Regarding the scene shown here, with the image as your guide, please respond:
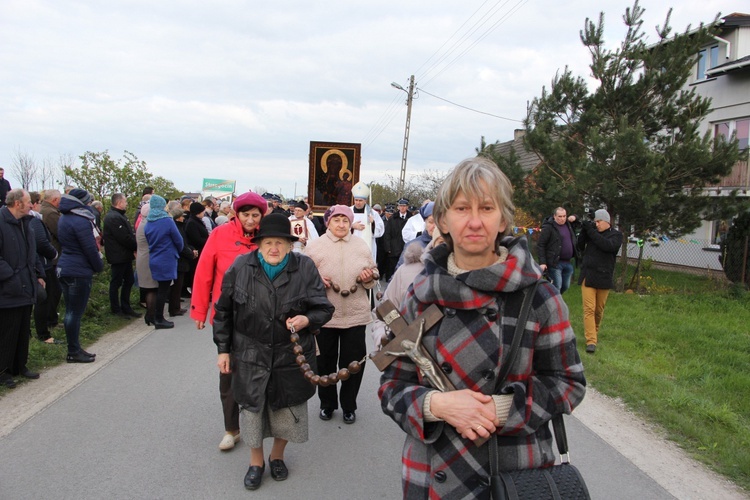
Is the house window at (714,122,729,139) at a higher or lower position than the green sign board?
higher

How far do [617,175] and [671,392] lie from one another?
23.2 ft

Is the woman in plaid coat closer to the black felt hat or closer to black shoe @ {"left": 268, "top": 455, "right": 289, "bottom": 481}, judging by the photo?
the black felt hat

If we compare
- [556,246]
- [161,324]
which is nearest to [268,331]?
[161,324]

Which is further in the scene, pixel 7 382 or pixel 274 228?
pixel 7 382

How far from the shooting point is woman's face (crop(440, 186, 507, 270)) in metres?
1.79

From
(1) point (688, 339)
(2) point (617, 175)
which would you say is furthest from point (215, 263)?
(2) point (617, 175)

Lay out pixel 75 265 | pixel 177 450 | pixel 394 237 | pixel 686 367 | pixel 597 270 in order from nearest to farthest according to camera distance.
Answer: pixel 177 450 < pixel 75 265 < pixel 686 367 < pixel 597 270 < pixel 394 237

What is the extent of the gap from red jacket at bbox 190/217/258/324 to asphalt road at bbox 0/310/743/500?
1.10m

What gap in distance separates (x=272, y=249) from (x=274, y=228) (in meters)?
0.15

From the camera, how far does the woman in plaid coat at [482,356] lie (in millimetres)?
1718

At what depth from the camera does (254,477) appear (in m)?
3.75

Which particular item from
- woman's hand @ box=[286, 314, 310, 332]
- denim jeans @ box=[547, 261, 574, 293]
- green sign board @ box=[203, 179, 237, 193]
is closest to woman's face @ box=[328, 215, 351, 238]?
woman's hand @ box=[286, 314, 310, 332]

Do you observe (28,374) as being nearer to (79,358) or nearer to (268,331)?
(79,358)

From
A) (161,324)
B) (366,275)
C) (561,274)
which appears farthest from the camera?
(561,274)
